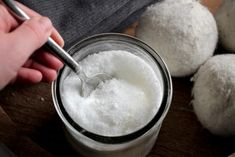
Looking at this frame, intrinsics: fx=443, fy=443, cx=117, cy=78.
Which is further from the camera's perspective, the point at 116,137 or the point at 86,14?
the point at 86,14

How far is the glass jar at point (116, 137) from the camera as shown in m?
0.42

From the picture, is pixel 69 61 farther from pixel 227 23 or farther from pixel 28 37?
pixel 227 23

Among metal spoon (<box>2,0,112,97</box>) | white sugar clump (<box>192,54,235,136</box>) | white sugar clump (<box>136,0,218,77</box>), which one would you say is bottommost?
white sugar clump (<box>192,54,235,136</box>)

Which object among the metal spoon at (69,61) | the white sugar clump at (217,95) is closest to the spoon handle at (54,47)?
the metal spoon at (69,61)

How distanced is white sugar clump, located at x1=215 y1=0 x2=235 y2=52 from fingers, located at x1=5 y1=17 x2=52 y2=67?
208 mm

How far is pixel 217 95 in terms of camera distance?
1.53 ft

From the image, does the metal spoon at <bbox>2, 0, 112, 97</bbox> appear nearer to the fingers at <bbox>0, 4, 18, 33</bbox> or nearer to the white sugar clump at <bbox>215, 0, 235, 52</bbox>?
the fingers at <bbox>0, 4, 18, 33</bbox>

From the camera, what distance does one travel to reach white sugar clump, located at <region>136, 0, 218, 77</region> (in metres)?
0.50

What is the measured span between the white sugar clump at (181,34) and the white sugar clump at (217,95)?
18 mm

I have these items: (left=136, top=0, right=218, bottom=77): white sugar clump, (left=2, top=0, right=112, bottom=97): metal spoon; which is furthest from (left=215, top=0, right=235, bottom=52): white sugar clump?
(left=2, top=0, right=112, bottom=97): metal spoon

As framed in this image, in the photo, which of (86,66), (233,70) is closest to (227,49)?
(233,70)

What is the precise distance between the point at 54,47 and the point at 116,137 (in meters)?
0.12

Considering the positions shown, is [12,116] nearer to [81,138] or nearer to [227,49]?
[81,138]

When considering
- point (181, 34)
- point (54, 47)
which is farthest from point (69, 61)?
point (181, 34)
